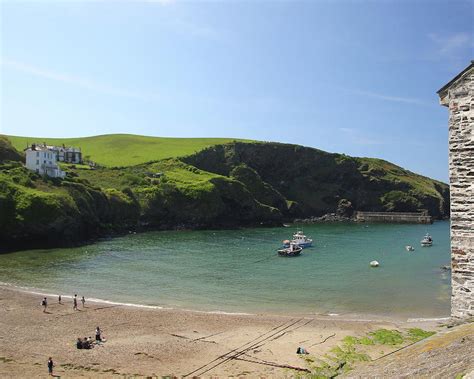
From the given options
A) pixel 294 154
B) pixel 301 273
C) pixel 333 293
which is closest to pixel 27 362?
pixel 333 293

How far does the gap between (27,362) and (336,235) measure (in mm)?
85764

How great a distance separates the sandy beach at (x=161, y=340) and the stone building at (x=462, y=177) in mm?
6900

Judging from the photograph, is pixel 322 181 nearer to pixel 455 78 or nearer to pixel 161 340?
pixel 161 340

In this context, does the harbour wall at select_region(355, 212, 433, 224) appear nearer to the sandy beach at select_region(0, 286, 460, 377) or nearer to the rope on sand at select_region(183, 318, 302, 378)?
the sandy beach at select_region(0, 286, 460, 377)

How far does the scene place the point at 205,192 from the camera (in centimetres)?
11856

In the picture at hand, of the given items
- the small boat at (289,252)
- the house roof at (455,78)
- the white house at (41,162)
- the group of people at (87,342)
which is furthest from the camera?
the white house at (41,162)

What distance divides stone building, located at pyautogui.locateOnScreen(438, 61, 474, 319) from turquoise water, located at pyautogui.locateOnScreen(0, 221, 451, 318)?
22.7 meters

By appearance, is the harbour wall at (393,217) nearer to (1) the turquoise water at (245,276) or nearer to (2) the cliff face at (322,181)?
(2) the cliff face at (322,181)

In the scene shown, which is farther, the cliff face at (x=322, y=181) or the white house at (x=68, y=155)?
the cliff face at (x=322, y=181)

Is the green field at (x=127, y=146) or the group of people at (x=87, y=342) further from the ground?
the green field at (x=127, y=146)

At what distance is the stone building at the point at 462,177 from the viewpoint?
48.1 ft

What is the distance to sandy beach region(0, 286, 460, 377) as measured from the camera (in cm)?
2391

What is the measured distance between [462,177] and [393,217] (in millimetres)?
141550

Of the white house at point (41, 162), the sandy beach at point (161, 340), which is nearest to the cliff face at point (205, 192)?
the white house at point (41, 162)
